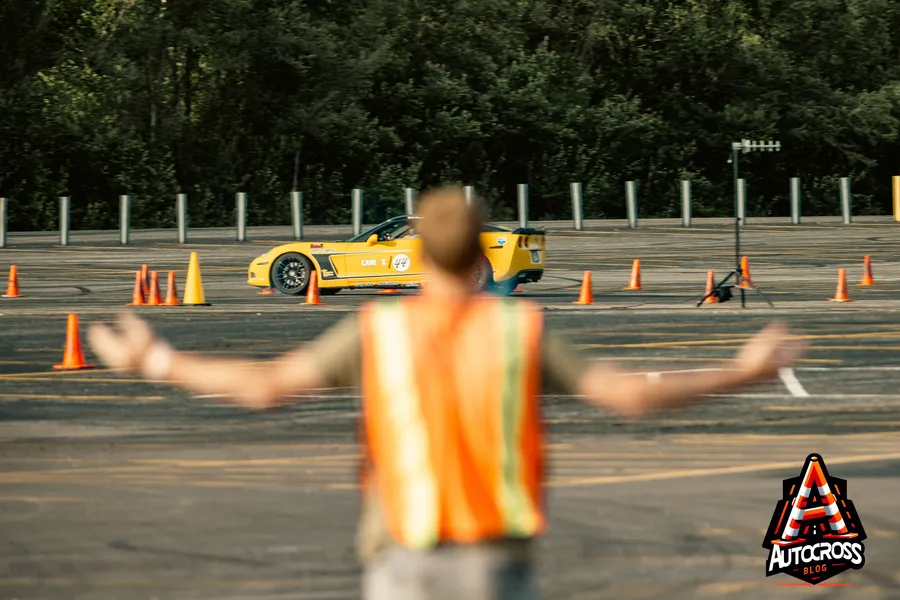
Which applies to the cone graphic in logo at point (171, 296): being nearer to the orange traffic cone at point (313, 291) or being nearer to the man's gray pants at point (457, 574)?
the orange traffic cone at point (313, 291)

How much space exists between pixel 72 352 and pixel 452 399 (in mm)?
13800

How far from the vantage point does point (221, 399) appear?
575 inches

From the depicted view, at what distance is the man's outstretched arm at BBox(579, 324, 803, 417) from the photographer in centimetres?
389

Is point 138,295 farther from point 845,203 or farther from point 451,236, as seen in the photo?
point 845,203

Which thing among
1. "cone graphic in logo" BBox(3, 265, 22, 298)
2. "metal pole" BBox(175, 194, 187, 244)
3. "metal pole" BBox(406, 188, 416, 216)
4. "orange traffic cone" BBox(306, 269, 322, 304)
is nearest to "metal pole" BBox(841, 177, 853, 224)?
"metal pole" BBox(406, 188, 416, 216)

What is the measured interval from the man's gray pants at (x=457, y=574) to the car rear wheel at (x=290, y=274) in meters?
22.8

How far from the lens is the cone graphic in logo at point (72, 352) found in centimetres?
1697

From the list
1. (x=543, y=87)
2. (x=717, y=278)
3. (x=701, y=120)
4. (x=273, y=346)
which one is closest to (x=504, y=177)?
(x=543, y=87)

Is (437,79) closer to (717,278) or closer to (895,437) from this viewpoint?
(717,278)

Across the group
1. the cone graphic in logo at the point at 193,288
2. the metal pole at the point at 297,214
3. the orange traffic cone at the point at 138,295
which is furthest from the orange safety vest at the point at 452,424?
the metal pole at the point at 297,214

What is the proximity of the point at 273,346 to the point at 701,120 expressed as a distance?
3838 centimetres

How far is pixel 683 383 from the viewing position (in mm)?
3977

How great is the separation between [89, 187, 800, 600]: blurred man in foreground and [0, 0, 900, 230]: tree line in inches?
1724

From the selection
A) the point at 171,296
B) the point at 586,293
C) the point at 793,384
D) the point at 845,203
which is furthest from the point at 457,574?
the point at 845,203
